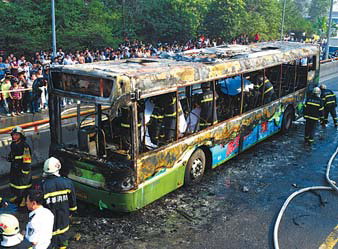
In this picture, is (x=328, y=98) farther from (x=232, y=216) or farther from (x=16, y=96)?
(x=16, y=96)

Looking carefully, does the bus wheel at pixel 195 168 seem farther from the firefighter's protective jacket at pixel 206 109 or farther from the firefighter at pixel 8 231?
the firefighter at pixel 8 231

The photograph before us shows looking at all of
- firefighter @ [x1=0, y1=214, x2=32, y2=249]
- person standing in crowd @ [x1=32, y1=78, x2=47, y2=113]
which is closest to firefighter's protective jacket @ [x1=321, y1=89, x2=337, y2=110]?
person standing in crowd @ [x1=32, y1=78, x2=47, y2=113]

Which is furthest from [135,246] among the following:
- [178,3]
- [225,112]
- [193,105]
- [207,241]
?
A: [178,3]

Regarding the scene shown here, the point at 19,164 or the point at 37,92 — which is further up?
the point at 37,92

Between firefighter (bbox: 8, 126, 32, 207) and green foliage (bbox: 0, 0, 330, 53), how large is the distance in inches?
825

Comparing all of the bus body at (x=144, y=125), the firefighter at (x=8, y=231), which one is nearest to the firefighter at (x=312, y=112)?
the bus body at (x=144, y=125)

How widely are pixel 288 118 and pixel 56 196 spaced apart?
31.1ft

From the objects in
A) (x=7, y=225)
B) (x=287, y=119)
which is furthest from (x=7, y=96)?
(x=287, y=119)

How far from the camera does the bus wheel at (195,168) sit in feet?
28.4

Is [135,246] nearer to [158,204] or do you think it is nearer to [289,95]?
[158,204]

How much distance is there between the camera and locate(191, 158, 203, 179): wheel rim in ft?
28.9

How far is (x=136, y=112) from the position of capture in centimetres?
687

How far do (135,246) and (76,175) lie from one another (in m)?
1.79

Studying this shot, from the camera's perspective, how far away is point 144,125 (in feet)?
25.2
